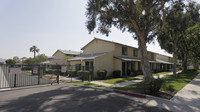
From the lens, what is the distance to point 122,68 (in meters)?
19.5

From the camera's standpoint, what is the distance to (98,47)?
2170 centimetres

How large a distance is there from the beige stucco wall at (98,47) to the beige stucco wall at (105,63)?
1726 mm

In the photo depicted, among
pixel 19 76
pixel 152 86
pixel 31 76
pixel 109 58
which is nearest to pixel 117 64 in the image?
pixel 109 58

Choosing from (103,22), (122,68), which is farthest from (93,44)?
(103,22)

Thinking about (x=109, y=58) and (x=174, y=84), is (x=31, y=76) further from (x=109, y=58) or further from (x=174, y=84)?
(x=174, y=84)

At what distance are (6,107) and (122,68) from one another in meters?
16.6

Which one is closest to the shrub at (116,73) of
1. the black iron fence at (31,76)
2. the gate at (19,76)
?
the black iron fence at (31,76)

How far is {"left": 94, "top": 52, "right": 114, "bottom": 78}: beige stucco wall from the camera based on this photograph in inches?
650

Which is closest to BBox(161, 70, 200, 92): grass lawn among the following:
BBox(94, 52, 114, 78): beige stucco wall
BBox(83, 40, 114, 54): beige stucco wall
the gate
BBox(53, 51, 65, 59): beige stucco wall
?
BBox(94, 52, 114, 78): beige stucco wall

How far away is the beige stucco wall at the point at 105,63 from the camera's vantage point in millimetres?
16516

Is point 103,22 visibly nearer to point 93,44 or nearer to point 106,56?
point 106,56

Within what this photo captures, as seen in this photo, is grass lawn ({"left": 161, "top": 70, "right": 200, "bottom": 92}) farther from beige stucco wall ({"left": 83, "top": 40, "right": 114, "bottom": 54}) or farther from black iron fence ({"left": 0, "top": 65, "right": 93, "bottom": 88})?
beige stucco wall ({"left": 83, "top": 40, "right": 114, "bottom": 54})

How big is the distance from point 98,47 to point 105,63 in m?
5.10

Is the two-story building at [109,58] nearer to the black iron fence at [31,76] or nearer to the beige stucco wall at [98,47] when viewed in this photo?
the beige stucco wall at [98,47]
